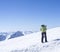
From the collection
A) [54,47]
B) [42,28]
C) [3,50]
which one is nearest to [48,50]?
[54,47]

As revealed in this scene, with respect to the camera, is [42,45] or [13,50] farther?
[13,50]

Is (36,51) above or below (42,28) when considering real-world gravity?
below

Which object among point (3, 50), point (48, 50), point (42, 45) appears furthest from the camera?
point (3, 50)

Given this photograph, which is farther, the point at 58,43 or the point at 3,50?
the point at 3,50

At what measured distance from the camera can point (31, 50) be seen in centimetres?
1552

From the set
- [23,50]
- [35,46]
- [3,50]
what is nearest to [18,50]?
[23,50]

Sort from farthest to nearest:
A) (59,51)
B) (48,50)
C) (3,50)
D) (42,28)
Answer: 1. (3,50)
2. (42,28)
3. (48,50)
4. (59,51)

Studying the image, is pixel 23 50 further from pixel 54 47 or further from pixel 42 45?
pixel 54 47

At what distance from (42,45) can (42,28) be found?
1.94 meters

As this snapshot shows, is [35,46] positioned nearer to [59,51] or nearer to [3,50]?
[59,51]

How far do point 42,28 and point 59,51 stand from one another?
12.4ft

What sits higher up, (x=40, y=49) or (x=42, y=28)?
(x=42, y=28)

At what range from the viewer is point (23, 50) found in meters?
16.1

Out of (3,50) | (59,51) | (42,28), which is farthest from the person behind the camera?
(3,50)
